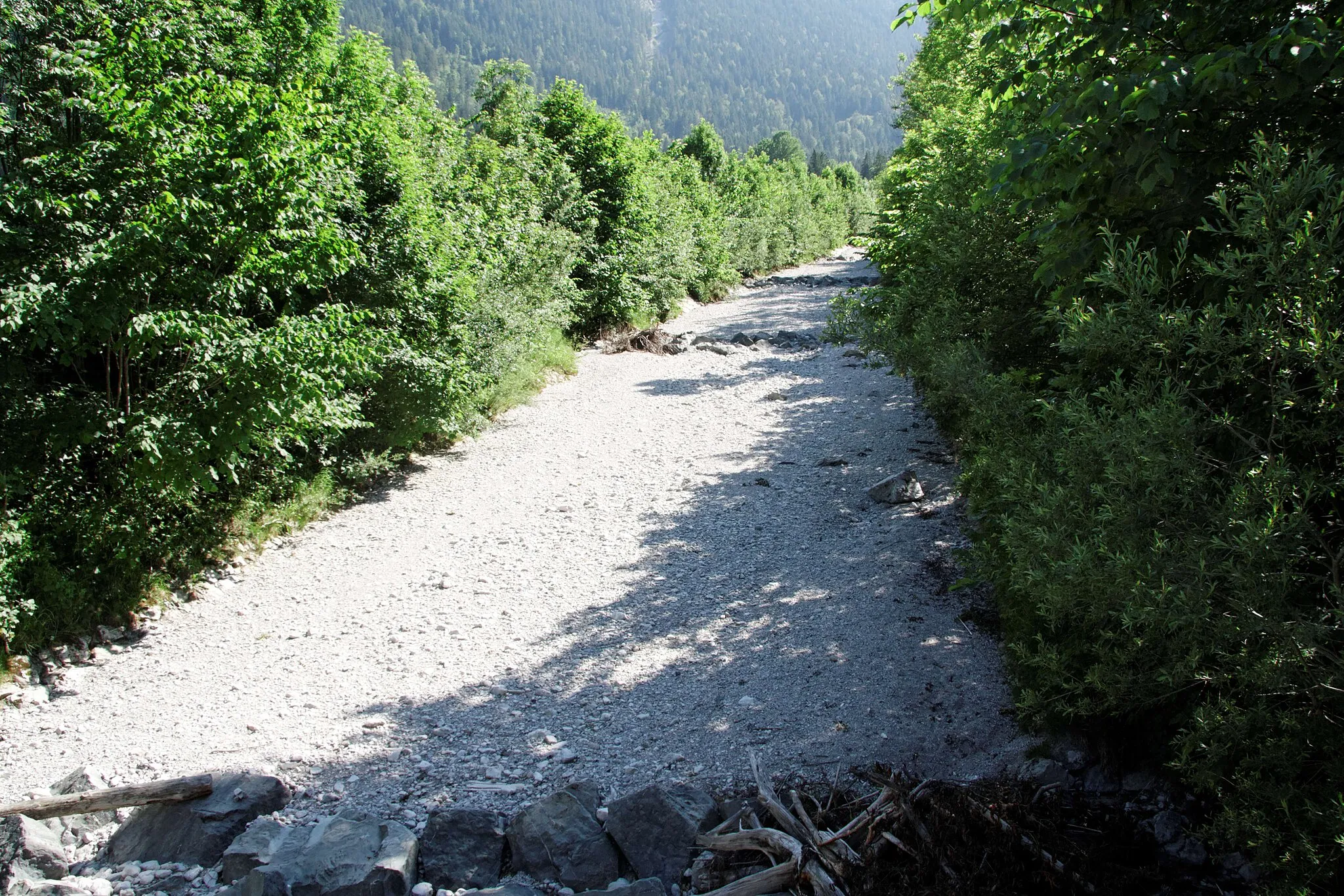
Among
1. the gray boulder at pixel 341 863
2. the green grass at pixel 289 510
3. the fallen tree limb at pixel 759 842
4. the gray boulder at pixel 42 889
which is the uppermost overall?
the green grass at pixel 289 510

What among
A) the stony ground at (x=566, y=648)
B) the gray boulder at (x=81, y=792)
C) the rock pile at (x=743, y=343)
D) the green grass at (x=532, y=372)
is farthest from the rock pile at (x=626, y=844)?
the rock pile at (x=743, y=343)

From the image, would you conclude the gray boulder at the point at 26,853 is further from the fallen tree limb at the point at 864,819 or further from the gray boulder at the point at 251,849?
the fallen tree limb at the point at 864,819

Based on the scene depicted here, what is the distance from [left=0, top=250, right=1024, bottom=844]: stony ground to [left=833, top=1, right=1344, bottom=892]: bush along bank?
1185 millimetres

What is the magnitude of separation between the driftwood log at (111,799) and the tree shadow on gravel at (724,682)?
23.4 inches

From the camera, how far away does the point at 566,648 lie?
6.08 meters

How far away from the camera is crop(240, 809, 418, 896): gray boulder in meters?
3.50

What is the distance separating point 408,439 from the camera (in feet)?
31.2

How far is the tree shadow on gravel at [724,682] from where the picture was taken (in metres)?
4.52

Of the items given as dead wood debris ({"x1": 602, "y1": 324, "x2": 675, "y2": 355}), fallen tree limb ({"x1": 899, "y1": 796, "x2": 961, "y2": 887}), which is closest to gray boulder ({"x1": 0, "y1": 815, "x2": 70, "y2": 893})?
fallen tree limb ({"x1": 899, "y1": 796, "x2": 961, "y2": 887})

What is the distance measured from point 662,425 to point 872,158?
397ft

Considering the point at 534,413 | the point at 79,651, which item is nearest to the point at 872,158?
the point at 534,413

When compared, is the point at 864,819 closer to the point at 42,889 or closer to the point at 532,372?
the point at 42,889

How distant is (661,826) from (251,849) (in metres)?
2.01

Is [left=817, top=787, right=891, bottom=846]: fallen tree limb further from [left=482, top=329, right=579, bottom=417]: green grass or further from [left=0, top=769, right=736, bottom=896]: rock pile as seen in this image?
[left=482, top=329, right=579, bottom=417]: green grass
